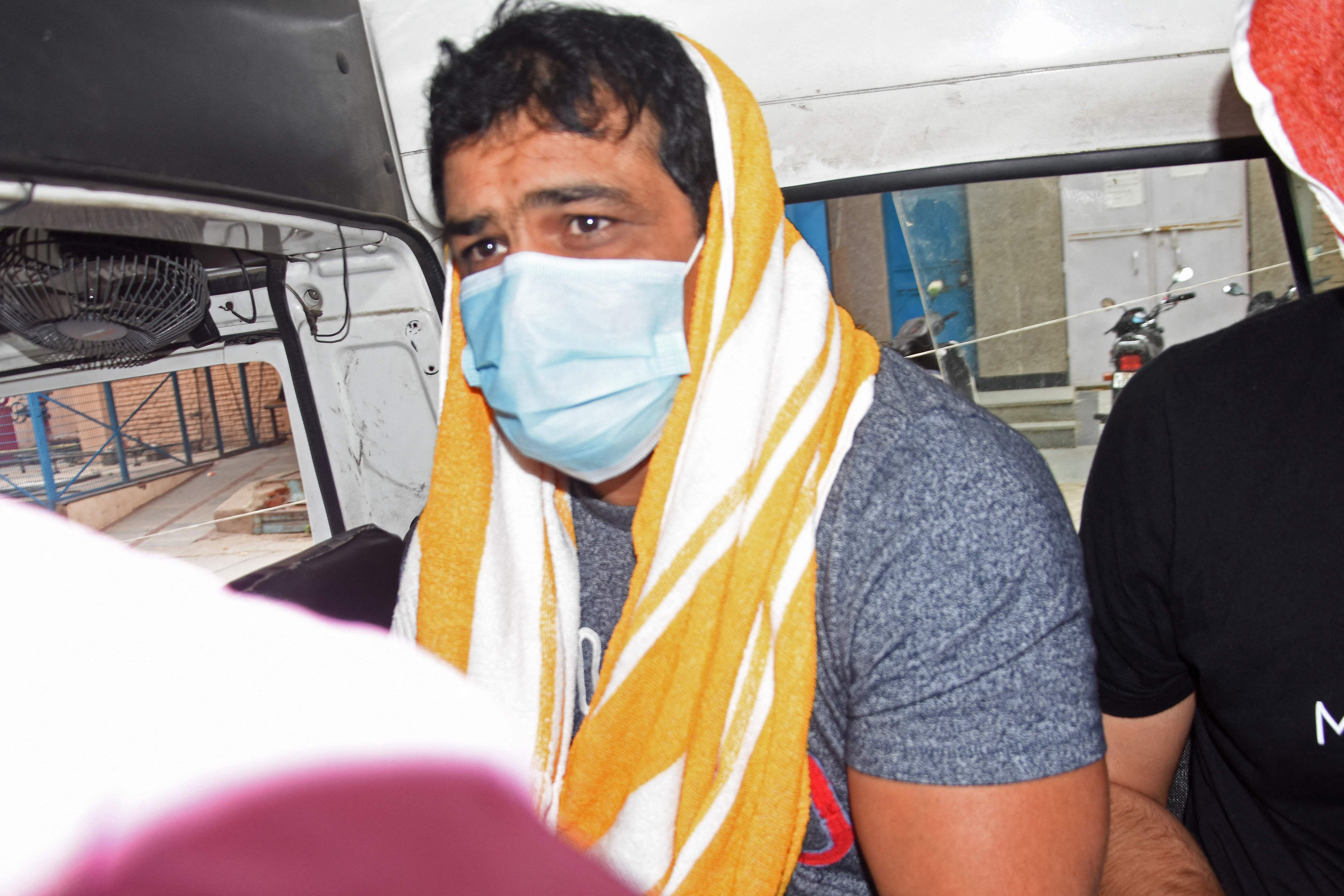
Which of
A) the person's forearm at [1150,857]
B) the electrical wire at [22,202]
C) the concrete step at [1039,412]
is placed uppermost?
the electrical wire at [22,202]

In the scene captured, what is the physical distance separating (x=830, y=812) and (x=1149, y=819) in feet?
1.99

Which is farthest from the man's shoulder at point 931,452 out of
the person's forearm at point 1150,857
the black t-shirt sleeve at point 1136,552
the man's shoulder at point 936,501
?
the person's forearm at point 1150,857

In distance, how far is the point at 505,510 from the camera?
1.62m

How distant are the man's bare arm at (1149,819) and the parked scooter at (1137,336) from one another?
88 centimetres

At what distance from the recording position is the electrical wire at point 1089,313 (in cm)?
216

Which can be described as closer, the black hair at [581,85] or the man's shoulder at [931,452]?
the man's shoulder at [931,452]

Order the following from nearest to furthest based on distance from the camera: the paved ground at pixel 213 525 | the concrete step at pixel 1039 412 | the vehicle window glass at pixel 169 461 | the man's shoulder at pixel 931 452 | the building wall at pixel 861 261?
the man's shoulder at pixel 931 452 < the building wall at pixel 861 261 < the concrete step at pixel 1039 412 < the paved ground at pixel 213 525 < the vehicle window glass at pixel 169 461

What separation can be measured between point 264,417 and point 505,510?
22.6 ft

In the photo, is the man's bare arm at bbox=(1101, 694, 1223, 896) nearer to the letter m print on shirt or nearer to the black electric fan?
the letter m print on shirt

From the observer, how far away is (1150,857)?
145 cm

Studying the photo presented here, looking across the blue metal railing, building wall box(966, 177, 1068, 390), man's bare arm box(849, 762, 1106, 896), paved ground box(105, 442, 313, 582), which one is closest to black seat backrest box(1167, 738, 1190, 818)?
man's bare arm box(849, 762, 1106, 896)

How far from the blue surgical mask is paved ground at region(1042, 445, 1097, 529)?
4.60ft

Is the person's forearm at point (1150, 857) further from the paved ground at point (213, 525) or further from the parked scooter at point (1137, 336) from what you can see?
the paved ground at point (213, 525)

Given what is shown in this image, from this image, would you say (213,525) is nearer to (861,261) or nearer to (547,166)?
(861,261)
